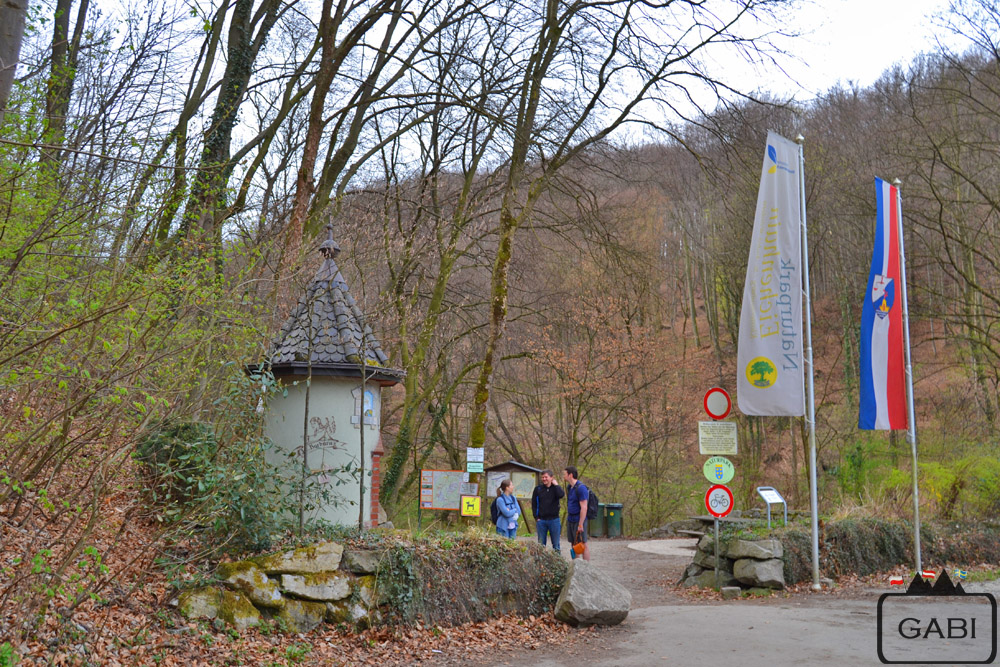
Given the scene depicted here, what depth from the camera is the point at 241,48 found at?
14.4 meters

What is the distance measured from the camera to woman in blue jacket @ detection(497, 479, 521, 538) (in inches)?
557

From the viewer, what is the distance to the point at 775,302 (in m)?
12.6

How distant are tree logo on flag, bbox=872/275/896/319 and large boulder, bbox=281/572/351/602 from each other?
8802 mm

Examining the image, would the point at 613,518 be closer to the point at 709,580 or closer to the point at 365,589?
the point at 709,580

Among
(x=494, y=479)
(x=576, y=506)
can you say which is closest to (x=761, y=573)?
(x=576, y=506)

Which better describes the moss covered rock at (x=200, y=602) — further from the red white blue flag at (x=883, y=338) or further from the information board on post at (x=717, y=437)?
the red white blue flag at (x=883, y=338)

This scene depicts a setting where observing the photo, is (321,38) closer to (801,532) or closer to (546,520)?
(546,520)

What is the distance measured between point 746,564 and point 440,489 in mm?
7550

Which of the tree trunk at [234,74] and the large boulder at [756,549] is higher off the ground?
the tree trunk at [234,74]

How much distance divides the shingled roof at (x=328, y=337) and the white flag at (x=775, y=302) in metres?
5.29

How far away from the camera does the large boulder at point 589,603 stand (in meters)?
10.3

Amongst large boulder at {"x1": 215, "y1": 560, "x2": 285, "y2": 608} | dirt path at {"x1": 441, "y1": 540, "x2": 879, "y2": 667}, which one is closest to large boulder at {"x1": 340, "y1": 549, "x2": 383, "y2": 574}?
large boulder at {"x1": 215, "y1": 560, "x2": 285, "y2": 608}

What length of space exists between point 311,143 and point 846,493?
14.8 m

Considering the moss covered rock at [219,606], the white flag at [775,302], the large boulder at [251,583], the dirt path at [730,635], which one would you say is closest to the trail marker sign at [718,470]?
the white flag at [775,302]
